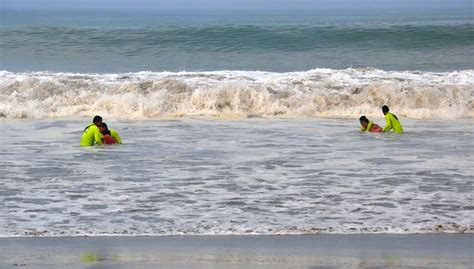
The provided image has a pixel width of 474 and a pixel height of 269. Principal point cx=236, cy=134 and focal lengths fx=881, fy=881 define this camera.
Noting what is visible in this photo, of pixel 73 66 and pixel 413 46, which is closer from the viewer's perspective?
pixel 73 66

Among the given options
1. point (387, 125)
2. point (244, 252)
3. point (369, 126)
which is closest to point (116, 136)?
point (369, 126)

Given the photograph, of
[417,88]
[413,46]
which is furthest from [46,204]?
[413,46]

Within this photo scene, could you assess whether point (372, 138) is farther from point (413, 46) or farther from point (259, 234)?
point (413, 46)

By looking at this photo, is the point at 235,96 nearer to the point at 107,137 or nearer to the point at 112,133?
the point at 112,133

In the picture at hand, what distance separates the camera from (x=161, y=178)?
40.4 feet

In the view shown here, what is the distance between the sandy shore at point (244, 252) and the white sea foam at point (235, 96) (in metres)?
12.7

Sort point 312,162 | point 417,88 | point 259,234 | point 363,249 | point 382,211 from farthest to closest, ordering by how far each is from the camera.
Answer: point 417,88, point 312,162, point 382,211, point 259,234, point 363,249

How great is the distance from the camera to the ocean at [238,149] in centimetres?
980

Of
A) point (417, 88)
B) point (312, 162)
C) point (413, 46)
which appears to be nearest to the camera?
point (312, 162)

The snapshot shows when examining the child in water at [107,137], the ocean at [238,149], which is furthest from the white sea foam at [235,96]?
the child in water at [107,137]

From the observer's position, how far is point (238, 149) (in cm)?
1525

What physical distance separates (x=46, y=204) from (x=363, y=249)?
4.16 m

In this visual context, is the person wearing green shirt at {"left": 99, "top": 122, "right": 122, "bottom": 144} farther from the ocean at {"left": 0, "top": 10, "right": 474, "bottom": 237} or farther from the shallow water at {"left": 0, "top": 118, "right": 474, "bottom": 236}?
the ocean at {"left": 0, "top": 10, "right": 474, "bottom": 237}

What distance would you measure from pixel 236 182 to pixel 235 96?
1129cm
